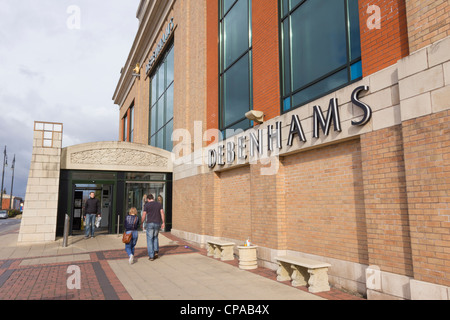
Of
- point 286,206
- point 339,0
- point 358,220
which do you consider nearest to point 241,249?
point 286,206

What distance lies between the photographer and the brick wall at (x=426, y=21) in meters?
4.41

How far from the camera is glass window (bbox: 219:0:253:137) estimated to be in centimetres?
1005

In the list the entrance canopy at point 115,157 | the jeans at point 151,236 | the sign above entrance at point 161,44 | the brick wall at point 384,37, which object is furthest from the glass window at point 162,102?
the brick wall at point 384,37

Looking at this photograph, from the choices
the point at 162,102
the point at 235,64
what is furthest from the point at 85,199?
the point at 235,64

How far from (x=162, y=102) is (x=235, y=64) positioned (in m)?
8.54

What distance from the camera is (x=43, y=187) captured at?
1304cm

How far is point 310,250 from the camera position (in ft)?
23.0

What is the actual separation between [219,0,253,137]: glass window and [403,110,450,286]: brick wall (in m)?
5.51

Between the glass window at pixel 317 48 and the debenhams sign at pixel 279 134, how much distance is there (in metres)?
0.56

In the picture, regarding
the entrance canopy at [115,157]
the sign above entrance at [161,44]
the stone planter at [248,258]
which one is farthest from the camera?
the sign above entrance at [161,44]

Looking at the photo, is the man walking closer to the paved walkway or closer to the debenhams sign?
the paved walkway

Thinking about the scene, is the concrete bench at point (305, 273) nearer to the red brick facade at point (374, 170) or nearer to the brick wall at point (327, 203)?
the red brick facade at point (374, 170)

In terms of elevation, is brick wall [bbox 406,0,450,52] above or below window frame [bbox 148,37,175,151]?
below

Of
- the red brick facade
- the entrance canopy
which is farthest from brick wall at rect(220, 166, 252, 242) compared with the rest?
the entrance canopy
